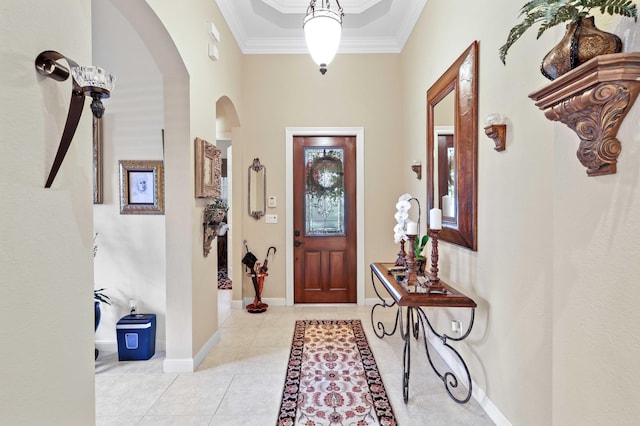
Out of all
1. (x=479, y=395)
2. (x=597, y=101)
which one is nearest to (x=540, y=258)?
(x=597, y=101)

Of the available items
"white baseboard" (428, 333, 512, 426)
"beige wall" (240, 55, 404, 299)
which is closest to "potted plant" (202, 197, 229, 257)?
"beige wall" (240, 55, 404, 299)

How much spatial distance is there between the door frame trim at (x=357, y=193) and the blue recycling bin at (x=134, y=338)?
1.81 metres

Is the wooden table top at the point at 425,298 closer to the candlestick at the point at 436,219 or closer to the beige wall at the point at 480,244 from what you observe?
the beige wall at the point at 480,244

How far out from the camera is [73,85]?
1.11 m

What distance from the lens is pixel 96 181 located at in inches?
108

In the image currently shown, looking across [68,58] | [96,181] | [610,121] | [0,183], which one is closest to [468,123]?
[610,121]

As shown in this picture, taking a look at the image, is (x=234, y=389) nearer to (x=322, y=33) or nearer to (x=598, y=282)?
(x=598, y=282)

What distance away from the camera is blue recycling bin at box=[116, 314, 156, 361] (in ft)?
8.70

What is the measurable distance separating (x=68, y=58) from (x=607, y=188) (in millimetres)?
1899

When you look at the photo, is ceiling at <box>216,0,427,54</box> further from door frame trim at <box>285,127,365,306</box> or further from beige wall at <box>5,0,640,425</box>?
door frame trim at <box>285,127,365,306</box>

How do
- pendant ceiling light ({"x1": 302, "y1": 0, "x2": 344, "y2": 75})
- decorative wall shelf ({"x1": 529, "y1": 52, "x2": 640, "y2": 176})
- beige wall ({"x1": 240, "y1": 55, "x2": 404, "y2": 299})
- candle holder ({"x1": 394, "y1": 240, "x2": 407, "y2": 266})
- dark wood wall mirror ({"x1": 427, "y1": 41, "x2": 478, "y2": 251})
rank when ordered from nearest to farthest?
decorative wall shelf ({"x1": 529, "y1": 52, "x2": 640, "y2": 176}) < dark wood wall mirror ({"x1": 427, "y1": 41, "x2": 478, "y2": 251}) < pendant ceiling light ({"x1": 302, "y1": 0, "x2": 344, "y2": 75}) < candle holder ({"x1": 394, "y1": 240, "x2": 407, "y2": 266}) < beige wall ({"x1": 240, "y1": 55, "x2": 404, "y2": 299})

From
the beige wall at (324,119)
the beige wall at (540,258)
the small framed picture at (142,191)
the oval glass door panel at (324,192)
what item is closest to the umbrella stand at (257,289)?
the beige wall at (324,119)

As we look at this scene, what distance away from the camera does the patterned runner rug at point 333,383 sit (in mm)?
1960

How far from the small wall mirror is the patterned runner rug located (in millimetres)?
1637
